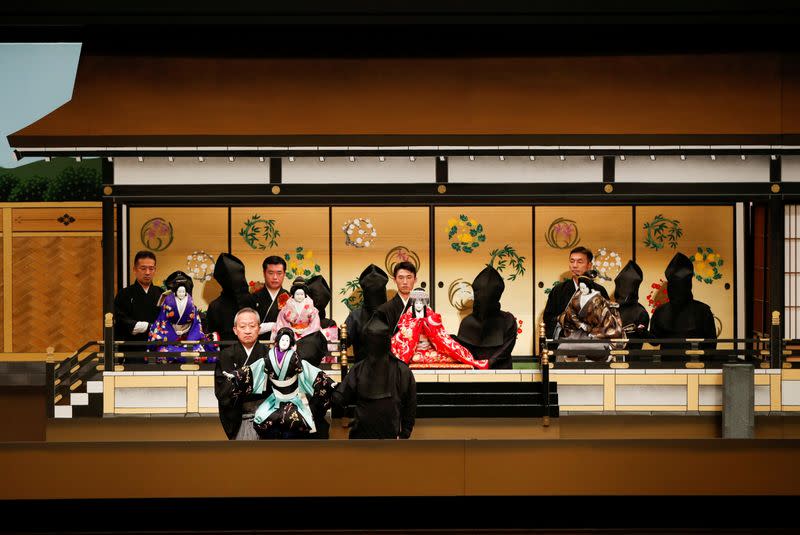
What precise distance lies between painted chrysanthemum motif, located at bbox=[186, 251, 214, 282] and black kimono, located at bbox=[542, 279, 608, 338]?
3300 mm

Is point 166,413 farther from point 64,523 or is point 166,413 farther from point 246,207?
point 246,207

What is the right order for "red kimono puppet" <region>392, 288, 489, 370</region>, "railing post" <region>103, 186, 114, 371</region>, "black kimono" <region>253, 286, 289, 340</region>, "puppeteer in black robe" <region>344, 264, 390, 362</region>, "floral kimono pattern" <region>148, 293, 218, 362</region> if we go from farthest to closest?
"black kimono" <region>253, 286, 289, 340</region>
"puppeteer in black robe" <region>344, 264, 390, 362</region>
"floral kimono pattern" <region>148, 293, 218, 362</region>
"red kimono puppet" <region>392, 288, 489, 370</region>
"railing post" <region>103, 186, 114, 371</region>

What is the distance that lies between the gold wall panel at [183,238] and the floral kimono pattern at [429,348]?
2221 millimetres

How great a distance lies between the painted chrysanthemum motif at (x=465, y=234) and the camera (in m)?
9.61

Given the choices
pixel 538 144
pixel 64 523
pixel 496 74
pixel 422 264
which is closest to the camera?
pixel 64 523

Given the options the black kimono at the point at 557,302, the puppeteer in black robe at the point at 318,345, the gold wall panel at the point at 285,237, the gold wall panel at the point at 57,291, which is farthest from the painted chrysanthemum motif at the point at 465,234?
the gold wall panel at the point at 57,291

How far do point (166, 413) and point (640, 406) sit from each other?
13.2 ft

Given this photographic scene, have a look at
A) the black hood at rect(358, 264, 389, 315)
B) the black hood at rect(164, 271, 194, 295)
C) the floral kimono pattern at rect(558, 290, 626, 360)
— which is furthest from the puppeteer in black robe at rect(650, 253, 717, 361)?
the black hood at rect(164, 271, 194, 295)

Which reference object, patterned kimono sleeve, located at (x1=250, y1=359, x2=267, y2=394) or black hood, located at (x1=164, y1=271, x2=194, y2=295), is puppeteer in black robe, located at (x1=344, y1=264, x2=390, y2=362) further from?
patterned kimono sleeve, located at (x1=250, y1=359, x2=267, y2=394)

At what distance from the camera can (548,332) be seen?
9.30 meters

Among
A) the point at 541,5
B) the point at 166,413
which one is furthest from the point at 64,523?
the point at 541,5

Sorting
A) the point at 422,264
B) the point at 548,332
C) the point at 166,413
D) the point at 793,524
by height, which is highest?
the point at 422,264

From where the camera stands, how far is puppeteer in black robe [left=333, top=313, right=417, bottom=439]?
21.8 ft

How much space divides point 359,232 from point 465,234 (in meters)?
1.05
